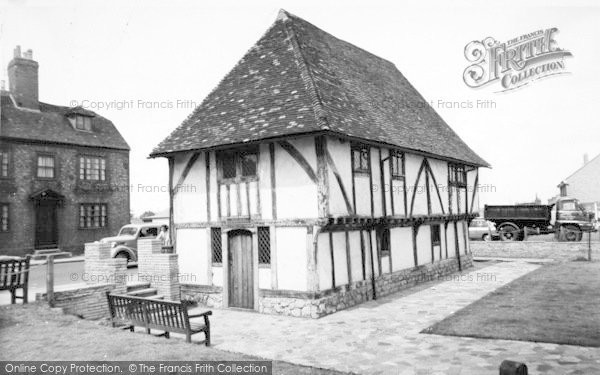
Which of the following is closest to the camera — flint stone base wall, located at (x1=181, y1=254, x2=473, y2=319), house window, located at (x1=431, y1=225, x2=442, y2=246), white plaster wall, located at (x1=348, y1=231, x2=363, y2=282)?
flint stone base wall, located at (x1=181, y1=254, x2=473, y2=319)

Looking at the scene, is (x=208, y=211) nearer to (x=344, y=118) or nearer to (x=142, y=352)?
(x=344, y=118)

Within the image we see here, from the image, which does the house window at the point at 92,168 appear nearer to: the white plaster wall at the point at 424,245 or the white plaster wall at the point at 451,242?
the white plaster wall at the point at 424,245

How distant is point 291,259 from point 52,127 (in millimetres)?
22378

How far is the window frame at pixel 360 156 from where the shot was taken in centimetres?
1291

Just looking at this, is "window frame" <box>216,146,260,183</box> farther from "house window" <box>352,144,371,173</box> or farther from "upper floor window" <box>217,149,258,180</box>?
"house window" <box>352,144,371,173</box>

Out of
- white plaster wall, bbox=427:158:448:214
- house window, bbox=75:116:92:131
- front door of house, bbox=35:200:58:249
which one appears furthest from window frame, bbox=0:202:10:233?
white plaster wall, bbox=427:158:448:214

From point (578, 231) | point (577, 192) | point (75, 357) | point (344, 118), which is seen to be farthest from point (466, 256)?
point (577, 192)

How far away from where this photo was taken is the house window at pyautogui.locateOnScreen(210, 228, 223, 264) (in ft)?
43.9

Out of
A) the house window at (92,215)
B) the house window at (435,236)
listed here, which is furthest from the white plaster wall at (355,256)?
the house window at (92,215)

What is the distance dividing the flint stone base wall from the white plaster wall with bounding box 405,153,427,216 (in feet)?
7.06

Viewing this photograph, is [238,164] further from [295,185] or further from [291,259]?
[291,259]

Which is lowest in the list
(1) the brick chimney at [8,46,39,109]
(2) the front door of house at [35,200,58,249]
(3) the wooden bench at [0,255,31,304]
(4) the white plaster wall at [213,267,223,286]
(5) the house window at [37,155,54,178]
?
(4) the white plaster wall at [213,267,223,286]

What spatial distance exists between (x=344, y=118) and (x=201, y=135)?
14.0ft

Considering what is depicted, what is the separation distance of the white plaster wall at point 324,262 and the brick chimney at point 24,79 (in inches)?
932
